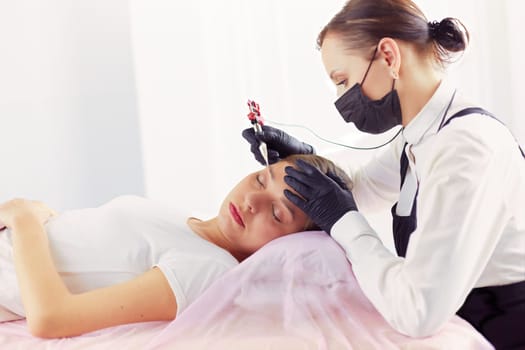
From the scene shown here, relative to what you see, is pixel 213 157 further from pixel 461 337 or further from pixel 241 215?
pixel 461 337

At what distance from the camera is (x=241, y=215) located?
1557 mm

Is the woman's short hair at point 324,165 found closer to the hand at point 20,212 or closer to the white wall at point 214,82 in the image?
the hand at point 20,212

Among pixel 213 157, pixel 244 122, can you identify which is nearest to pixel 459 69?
pixel 244 122

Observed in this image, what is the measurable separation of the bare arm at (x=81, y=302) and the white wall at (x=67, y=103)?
127cm

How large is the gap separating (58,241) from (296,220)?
0.55 metres

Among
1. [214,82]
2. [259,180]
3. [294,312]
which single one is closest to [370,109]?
[259,180]

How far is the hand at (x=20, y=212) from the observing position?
1517 mm

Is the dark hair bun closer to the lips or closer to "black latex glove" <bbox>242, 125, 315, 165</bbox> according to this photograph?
"black latex glove" <bbox>242, 125, 315, 165</bbox>

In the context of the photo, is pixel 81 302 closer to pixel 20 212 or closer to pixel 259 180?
pixel 20 212

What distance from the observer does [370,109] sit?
1.45m

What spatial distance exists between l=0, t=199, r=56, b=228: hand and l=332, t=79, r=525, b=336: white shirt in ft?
2.29

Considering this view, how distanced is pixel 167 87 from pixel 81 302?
1.45 metres

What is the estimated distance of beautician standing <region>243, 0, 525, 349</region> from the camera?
1169mm

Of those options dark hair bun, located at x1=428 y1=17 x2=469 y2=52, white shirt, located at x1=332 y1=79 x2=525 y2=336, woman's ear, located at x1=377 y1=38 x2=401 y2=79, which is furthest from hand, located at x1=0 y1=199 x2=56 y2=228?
dark hair bun, located at x1=428 y1=17 x2=469 y2=52
